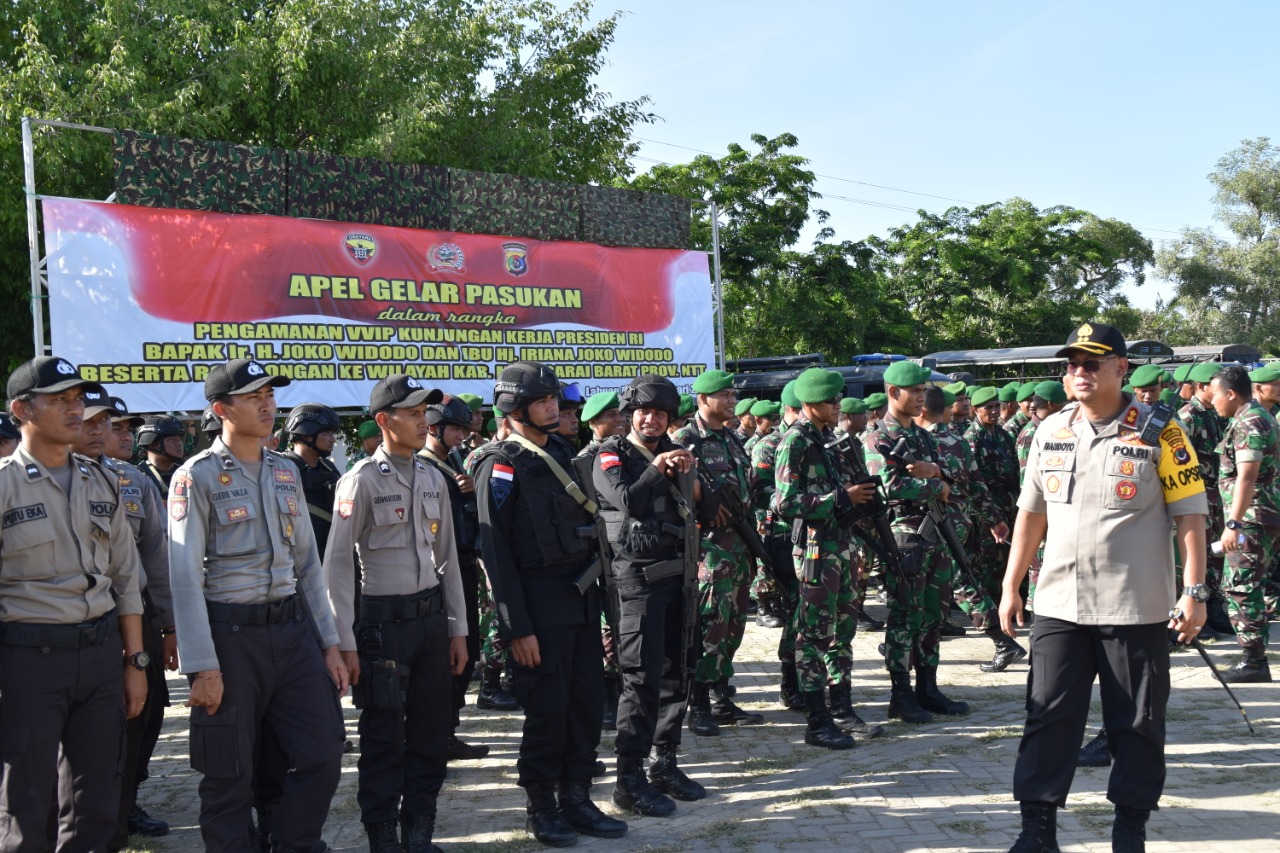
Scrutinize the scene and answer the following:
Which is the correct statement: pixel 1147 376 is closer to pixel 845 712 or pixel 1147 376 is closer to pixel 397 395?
pixel 845 712

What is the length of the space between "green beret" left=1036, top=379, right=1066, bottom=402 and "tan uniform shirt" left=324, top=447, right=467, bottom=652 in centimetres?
627

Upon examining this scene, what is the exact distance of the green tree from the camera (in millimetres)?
12789

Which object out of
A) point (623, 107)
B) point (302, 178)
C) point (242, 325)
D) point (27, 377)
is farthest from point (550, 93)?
point (27, 377)

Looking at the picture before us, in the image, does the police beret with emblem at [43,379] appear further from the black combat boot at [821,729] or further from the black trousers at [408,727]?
the black combat boot at [821,729]

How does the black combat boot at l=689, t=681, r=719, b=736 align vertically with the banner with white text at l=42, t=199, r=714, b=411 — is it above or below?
below

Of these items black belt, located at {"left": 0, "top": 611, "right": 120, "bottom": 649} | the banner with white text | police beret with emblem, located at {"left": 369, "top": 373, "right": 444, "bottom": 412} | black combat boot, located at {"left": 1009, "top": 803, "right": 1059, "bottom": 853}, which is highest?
the banner with white text

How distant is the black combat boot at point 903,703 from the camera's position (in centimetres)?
648

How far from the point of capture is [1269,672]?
712 centimetres

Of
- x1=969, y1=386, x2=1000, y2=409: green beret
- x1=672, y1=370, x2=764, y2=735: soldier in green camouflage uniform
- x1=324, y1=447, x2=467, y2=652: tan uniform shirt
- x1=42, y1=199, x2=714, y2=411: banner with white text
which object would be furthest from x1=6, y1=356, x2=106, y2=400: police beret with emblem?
x1=969, y1=386, x2=1000, y2=409: green beret

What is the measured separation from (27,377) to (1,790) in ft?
4.53

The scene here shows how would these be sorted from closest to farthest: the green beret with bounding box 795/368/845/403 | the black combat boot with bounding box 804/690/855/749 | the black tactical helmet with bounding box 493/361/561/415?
the black tactical helmet with bounding box 493/361/561/415 < the black combat boot with bounding box 804/690/855/749 < the green beret with bounding box 795/368/845/403

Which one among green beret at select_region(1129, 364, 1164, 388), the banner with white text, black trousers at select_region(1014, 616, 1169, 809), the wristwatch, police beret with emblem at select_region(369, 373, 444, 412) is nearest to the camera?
black trousers at select_region(1014, 616, 1169, 809)

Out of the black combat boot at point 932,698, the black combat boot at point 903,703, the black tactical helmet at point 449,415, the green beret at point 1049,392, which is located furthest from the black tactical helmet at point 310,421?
the green beret at point 1049,392

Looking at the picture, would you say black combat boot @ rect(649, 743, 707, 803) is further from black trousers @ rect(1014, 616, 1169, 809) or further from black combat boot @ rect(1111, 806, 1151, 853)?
black combat boot @ rect(1111, 806, 1151, 853)
